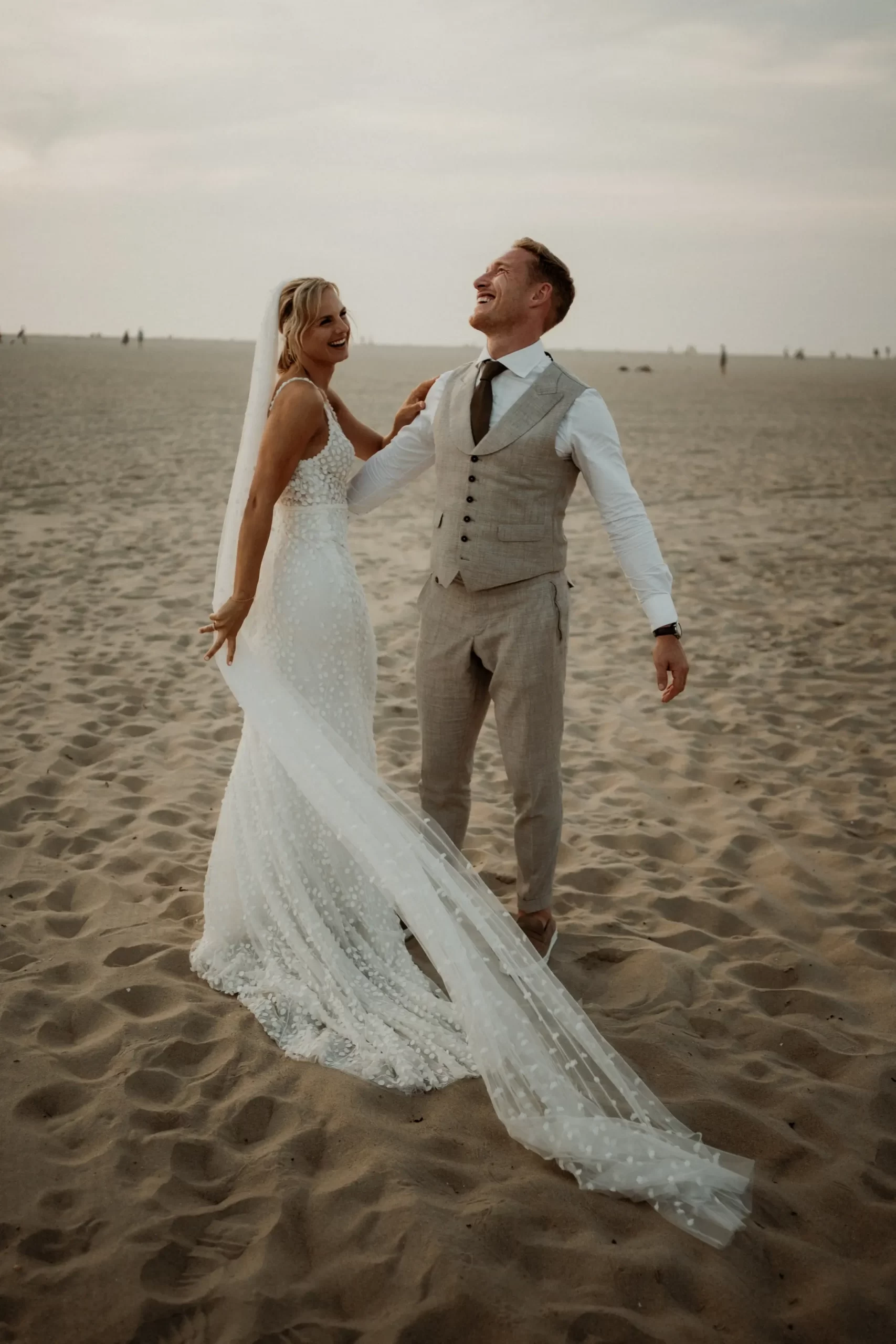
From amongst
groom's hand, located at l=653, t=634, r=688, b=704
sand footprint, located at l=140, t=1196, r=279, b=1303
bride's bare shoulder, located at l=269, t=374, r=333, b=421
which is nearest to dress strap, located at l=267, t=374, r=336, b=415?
bride's bare shoulder, located at l=269, t=374, r=333, b=421

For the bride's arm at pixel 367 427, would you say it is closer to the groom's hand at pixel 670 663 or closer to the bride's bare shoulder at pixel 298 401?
Result: the bride's bare shoulder at pixel 298 401

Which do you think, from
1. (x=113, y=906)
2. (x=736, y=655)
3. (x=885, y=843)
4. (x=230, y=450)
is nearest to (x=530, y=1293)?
(x=113, y=906)

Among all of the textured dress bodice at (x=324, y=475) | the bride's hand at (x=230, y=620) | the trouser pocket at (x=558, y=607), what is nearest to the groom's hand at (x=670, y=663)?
the trouser pocket at (x=558, y=607)

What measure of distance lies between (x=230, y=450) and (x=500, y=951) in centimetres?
1551

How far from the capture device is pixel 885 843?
4.66 meters

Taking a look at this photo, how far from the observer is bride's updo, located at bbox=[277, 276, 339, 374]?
11.5ft

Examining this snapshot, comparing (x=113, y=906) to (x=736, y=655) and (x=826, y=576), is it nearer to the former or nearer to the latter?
(x=736, y=655)

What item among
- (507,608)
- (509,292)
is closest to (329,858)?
(507,608)

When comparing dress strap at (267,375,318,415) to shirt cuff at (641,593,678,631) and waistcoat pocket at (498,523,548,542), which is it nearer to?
waistcoat pocket at (498,523,548,542)

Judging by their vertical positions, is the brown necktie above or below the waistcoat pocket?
above

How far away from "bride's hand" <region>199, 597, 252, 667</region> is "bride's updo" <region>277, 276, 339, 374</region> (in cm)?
80

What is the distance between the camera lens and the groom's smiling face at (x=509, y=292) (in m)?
3.43

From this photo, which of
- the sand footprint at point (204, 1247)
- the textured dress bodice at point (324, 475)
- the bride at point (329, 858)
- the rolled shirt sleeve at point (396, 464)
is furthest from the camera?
the rolled shirt sleeve at point (396, 464)

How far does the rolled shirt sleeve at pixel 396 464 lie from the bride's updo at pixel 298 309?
1.53 ft
